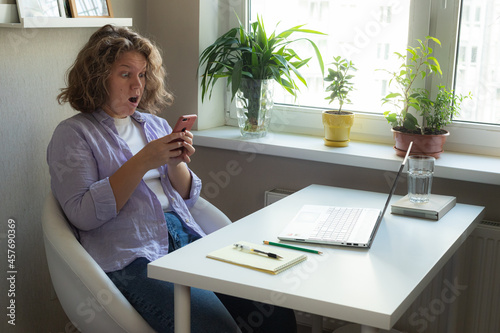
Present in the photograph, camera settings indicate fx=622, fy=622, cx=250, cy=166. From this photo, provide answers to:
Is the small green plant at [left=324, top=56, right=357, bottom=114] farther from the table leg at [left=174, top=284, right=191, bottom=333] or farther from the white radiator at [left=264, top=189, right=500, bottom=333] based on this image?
the table leg at [left=174, top=284, right=191, bottom=333]

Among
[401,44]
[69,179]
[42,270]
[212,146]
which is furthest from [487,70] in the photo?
[42,270]

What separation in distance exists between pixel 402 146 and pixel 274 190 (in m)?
0.55

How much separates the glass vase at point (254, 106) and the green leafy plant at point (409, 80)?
460 millimetres

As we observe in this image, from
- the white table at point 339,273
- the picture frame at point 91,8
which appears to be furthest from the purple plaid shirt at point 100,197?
the picture frame at point 91,8

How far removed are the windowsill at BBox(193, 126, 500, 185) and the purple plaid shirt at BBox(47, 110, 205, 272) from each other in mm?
→ 663

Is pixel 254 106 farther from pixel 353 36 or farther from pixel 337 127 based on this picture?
pixel 353 36

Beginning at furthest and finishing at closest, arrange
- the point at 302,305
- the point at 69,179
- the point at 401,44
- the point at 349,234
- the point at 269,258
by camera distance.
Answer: the point at 401,44 → the point at 69,179 → the point at 349,234 → the point at 269,258 → the point at 302,305

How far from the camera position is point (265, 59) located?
243 cm

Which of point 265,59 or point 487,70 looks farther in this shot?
point 265,59

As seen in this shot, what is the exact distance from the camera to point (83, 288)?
5.38 ft

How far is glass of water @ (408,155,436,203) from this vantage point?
76.5 inches

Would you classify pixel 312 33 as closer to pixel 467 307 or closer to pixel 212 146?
pixel 212 146

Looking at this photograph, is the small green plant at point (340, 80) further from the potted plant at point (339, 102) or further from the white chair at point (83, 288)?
the white chair at point (83, 288)

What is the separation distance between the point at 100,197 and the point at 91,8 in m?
0.80
